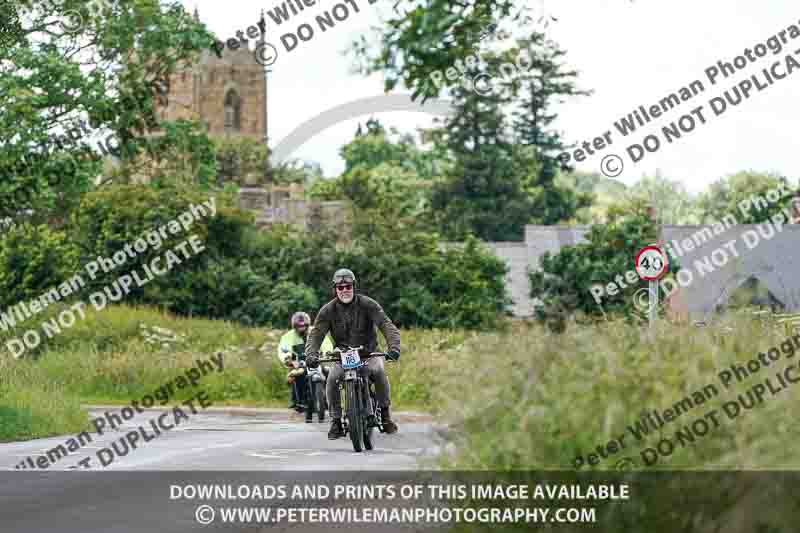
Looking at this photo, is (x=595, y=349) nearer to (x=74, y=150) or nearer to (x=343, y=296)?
(x=343, y=296)


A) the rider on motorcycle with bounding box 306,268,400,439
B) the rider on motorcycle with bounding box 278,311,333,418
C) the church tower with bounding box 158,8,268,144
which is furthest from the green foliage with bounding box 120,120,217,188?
the church tower with bounding box 158,8,268,144

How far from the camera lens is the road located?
483 inches

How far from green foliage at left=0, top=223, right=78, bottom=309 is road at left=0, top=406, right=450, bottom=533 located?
55.5ft

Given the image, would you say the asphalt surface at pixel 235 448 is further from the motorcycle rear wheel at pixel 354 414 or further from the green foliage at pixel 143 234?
the green foliage at pixel 143 234

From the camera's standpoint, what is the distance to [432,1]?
988 cm

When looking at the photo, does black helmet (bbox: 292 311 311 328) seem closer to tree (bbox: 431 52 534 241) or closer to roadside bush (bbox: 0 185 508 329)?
roadside bush (bbox: 0 185 508 329)

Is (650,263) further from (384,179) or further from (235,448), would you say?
(384,179)

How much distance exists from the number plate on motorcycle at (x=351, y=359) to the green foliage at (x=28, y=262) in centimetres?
2620

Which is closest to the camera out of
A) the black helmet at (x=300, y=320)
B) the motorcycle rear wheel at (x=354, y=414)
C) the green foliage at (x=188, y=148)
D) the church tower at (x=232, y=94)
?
the motorcycle rear wheel at (x=354, y=414)

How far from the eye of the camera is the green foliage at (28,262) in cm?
4106

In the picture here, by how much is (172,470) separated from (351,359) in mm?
2375

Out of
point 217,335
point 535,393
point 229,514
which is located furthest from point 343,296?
point 217,335

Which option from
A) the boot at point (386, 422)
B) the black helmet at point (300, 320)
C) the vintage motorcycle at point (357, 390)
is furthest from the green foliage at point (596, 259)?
the boot at point (386, 422)

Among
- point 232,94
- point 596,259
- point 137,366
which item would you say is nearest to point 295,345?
point 137,366
